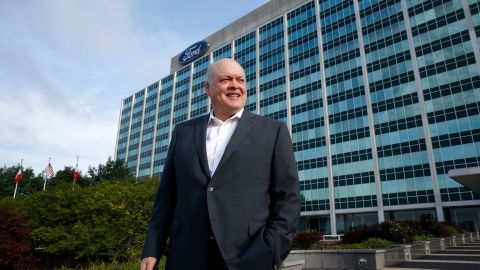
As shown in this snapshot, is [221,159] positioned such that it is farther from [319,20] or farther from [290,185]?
[319,20]

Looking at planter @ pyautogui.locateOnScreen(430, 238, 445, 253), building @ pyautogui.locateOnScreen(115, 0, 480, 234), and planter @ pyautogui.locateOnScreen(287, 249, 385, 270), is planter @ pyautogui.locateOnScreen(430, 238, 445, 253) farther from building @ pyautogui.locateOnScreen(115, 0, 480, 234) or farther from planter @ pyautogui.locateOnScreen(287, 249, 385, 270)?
building @ pyautogui.locateOnScreen(115, 0, 480, 234)

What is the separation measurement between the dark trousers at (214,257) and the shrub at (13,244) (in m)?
18.4

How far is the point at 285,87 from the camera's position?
191ft

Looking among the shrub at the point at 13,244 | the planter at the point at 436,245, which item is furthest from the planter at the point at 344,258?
the shrub at the point at 13,244

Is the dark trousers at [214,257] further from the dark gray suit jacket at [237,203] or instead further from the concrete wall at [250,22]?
the concrete wall at [250,22]

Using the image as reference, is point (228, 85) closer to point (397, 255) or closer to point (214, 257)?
point (214, 257)

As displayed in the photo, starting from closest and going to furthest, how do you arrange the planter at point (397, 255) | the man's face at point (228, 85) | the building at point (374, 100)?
the man's face at point (228, 85), the planter at point (397, 255), the building at point (374, 100)

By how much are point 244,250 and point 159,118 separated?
84051 millimetres

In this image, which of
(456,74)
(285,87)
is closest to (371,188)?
(456,74)

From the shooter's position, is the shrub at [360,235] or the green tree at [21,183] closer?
the shrub at [360,235]

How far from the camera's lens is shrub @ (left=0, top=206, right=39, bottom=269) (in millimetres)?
15844

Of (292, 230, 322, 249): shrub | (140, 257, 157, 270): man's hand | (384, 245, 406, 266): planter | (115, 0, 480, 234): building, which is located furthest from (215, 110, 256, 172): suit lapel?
Answer: (115, 0, 480, 234): building

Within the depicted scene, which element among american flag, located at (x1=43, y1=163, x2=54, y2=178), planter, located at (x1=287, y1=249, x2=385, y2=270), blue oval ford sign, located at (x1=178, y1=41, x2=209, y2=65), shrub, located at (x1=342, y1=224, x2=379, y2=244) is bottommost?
planter, located at (x1=287, y1=249, x2=385, y2=270)

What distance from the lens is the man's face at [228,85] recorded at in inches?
105
